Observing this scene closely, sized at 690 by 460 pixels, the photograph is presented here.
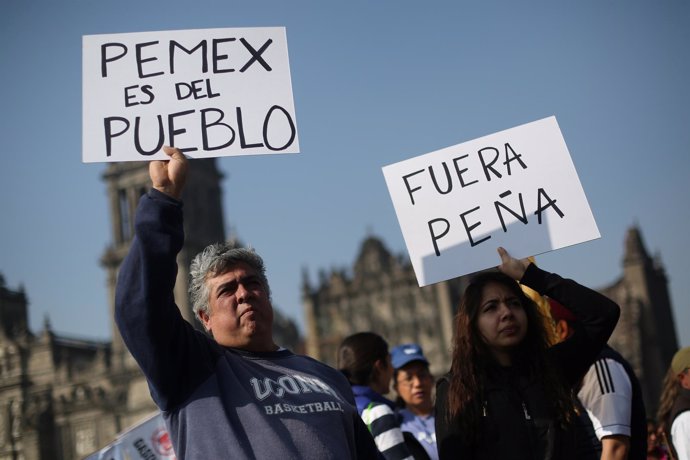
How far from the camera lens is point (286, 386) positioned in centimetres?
310

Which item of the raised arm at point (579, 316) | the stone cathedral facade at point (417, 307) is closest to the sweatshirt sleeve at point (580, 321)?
the raised arm at point (579, 316)

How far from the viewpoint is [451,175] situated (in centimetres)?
422

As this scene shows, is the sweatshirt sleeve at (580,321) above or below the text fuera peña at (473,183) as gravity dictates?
below

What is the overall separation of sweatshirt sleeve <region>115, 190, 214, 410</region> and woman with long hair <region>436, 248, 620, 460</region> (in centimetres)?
115

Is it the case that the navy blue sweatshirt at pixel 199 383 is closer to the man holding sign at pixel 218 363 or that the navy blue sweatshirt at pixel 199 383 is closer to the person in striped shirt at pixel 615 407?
the man holding sign at pixel 218 363

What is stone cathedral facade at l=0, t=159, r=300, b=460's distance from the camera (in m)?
33.8

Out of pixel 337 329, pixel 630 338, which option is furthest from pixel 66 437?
pixel 630 338

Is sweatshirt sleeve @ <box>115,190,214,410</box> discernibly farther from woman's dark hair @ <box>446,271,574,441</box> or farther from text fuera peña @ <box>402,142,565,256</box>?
text fuera peña @ <box>402,142,565,256</box>

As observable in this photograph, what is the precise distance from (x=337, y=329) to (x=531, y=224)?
5521 cm

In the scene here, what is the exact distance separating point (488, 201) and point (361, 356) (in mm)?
1518

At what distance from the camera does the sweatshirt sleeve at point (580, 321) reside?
3787mm

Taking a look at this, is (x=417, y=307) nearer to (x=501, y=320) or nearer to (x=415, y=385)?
(x=415, y=385)

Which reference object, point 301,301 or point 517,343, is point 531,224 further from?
point 301,301

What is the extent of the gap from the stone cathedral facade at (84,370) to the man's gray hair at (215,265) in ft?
75.1
